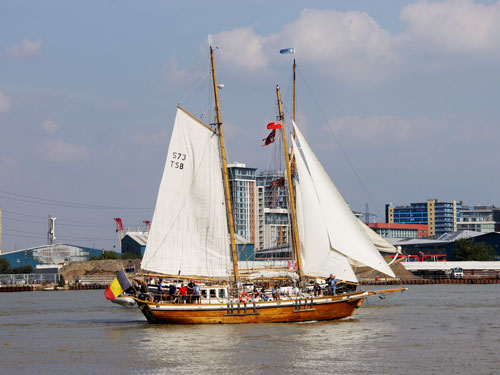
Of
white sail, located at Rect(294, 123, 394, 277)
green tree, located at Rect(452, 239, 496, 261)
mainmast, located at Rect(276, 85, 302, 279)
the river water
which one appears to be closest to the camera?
the river water

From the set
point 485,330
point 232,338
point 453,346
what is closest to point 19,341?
point 232,338

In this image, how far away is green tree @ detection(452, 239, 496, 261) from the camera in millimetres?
163125

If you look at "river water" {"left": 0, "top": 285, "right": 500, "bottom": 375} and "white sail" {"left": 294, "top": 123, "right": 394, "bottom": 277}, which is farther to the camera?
"white sail" {"left": 294, "top": 123, "right": 394, "bottom": 277}

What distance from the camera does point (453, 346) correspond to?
135ft

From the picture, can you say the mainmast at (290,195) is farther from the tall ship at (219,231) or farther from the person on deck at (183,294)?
the person on deck at (183,294)

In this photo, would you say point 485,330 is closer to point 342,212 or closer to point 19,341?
point 342,212

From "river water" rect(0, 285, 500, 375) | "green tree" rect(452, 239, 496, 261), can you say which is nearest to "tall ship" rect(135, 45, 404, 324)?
"river water" rect(0, 285, 500, 375)

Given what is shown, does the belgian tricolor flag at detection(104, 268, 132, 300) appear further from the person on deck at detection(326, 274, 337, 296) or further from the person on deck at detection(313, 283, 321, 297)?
the person on deck at detection(326, 274, 337, 296)

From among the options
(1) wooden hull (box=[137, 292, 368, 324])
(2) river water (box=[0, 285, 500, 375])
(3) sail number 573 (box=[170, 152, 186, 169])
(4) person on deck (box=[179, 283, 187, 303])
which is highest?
(3) sail number 573 (box=[170, 152, 186, 169])

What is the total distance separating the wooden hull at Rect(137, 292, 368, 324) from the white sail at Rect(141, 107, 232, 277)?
2.96m

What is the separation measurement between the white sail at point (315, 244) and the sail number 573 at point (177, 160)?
7578mm

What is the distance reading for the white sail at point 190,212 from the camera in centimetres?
5266

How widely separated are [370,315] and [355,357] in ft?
75.3

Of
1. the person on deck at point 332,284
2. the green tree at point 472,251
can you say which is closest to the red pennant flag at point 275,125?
the person on deck at point 332,284
